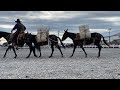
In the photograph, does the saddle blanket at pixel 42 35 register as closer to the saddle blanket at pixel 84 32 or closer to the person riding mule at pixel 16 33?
the person riding mule at pixel 16 33

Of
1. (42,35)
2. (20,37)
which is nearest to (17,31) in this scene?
(20,37)

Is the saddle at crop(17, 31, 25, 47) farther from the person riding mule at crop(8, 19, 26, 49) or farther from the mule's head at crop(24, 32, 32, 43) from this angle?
the mule's head at crop(24, 32, 32, 43)

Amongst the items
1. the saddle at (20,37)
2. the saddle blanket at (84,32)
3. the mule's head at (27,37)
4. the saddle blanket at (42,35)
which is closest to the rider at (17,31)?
the saddle at (20,37)

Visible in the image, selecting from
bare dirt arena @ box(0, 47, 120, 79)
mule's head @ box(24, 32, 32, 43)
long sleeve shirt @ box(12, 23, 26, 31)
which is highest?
long sleeve shirt @ box(12, 23, 26, 31)

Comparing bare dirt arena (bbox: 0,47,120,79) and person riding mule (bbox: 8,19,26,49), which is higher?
person riding mule (bbox: 8,19,26,49)

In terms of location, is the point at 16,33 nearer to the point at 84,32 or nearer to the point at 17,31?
the point at 17,31

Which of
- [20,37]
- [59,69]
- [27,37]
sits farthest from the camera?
[27,37]

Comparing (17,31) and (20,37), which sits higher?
(17,31)

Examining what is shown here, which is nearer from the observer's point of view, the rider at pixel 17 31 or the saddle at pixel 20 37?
the rider at pixel 17 31

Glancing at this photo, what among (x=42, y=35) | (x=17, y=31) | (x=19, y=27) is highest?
(x=19, y=27)

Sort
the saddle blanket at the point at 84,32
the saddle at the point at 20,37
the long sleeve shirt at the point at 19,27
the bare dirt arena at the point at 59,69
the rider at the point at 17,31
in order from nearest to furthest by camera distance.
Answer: the bare dirt arena at the point at 59,69 < the long sleeve shirt at the point at 19,27 < the rider at the point at 17,31 < the saddle at the point at 20,37 < the saddle blanket at the point at 84,32

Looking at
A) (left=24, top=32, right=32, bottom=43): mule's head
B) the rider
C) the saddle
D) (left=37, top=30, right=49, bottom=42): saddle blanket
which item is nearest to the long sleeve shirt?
the rider
